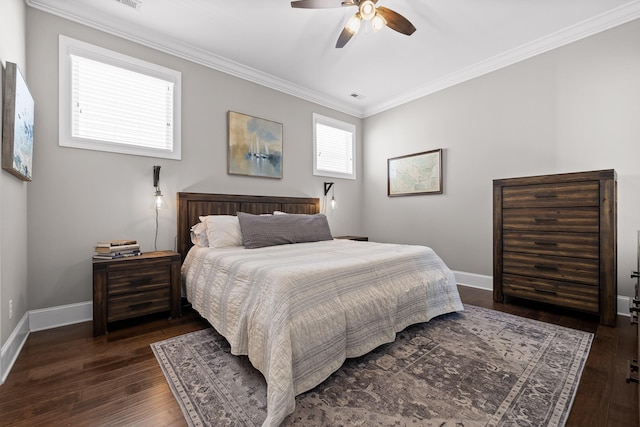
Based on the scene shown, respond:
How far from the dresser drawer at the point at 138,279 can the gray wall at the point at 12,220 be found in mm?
566

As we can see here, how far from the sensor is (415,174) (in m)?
4.45

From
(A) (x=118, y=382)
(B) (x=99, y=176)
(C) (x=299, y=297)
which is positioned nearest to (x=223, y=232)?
(B) (x=99, y=176)

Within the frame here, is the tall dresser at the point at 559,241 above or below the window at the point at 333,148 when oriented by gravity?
below

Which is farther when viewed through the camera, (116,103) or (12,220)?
(116,103)

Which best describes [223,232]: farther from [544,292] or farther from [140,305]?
[544,292]

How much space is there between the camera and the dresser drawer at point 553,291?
8.36 feet

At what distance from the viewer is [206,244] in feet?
9.82

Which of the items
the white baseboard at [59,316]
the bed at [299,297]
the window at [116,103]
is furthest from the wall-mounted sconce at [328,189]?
the white baseboard at [59,316]

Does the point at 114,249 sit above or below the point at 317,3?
below

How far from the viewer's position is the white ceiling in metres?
2.62

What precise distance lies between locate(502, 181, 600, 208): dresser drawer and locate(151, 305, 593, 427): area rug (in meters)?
1.18

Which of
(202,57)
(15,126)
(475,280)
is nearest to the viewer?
(15,126)

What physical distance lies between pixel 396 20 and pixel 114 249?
3151mm

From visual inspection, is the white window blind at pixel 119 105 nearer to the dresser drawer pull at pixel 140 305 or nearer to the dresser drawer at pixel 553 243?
the dresser drawer pull at pixel 140 305
